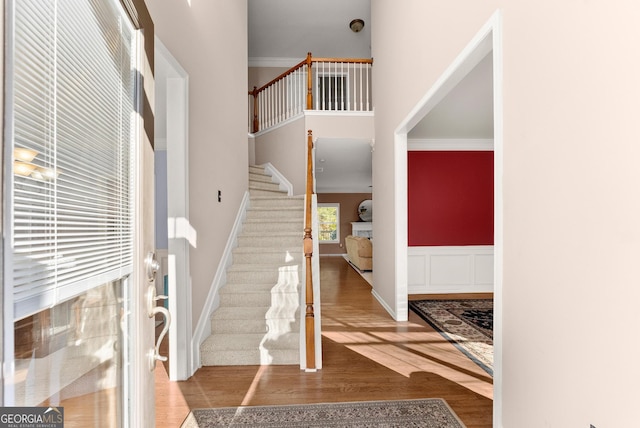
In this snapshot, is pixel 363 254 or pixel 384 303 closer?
pixel 384 303

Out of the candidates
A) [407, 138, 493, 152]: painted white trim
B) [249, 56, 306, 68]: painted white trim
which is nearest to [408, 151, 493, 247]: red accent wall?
[407, 138, 493, 152]: painted white trim

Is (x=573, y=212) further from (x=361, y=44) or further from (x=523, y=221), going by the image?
(x=361, y=44)

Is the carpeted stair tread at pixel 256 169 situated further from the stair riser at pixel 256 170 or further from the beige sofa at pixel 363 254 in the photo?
the beige sofa at pixel 363 254

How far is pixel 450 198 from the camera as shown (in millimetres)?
5191

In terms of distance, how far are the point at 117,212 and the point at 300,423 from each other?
5.60ft

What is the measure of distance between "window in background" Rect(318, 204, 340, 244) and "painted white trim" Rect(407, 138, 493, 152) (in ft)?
20.8

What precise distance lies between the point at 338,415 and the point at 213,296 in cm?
167

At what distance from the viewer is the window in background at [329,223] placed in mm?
11320

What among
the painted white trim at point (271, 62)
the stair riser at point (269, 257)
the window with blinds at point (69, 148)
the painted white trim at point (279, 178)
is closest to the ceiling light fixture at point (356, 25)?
the painted white trim at point (271, 62)

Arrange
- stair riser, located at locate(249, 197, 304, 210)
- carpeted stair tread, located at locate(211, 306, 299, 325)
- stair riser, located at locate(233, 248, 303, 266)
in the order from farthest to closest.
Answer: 1. stair riser, located at locate(249, 197, 304, 210)
2. stair riser, located at locate(233, 248, 303, 266)
3. carpeted stair tread, located at locate(211, 306, 299, 325)

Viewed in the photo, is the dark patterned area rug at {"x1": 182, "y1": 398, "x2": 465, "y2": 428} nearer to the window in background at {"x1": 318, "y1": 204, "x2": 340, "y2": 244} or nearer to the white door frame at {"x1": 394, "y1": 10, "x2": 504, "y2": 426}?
the white door frame at {"x1": 394, "y1": 10, "x2": 504, "y2": 426}

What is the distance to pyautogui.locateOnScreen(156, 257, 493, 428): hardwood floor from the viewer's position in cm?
215

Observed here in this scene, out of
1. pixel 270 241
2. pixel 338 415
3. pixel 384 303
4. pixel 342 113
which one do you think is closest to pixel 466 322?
pixel 384 303

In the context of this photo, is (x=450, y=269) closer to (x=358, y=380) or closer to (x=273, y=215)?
(x=273, y=215)
